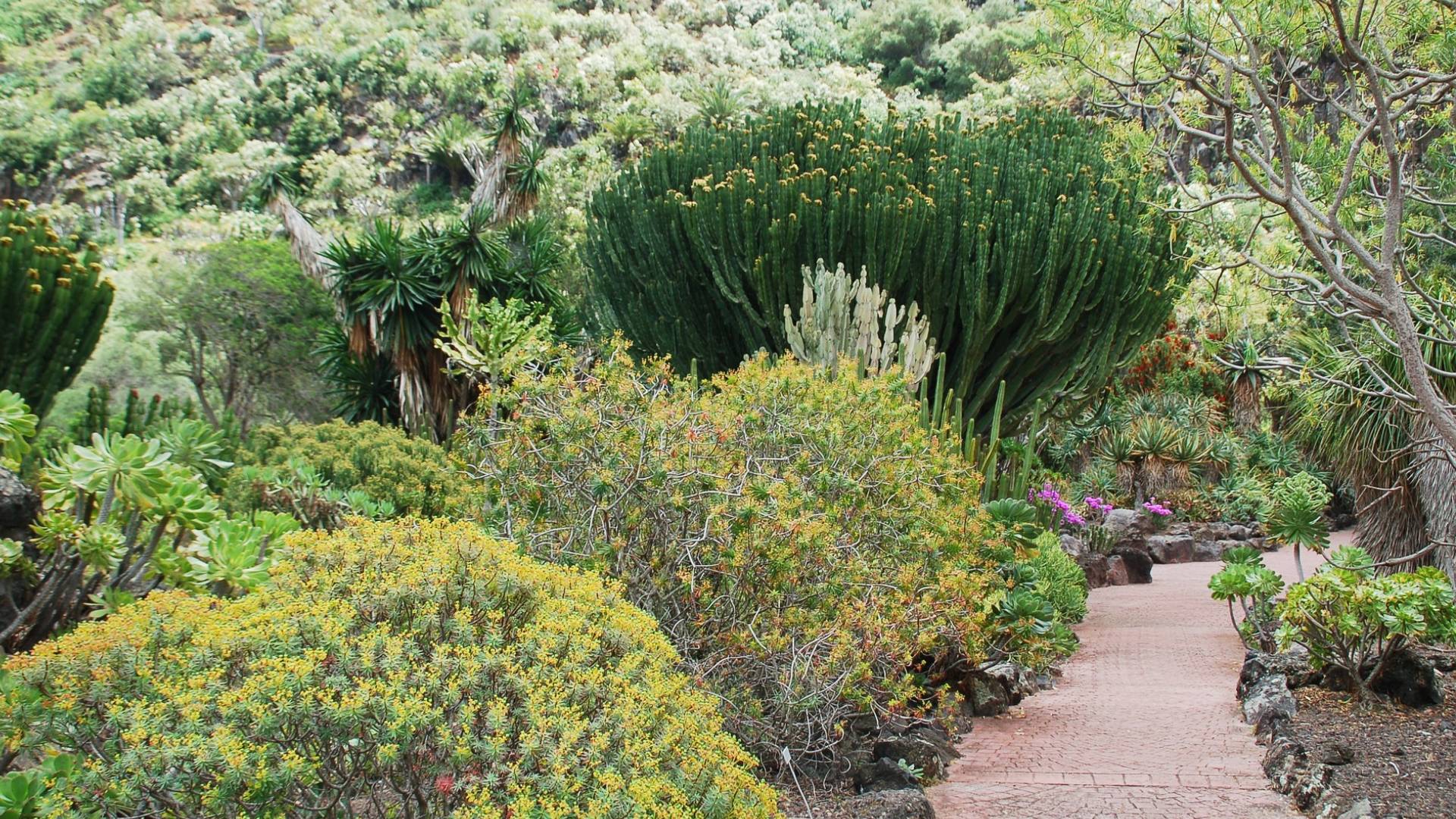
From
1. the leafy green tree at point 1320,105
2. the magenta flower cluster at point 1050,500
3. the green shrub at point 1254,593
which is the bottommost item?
the magenta flower cluster at point 1050,500

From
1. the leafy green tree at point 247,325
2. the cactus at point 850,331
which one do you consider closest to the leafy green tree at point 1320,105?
the cactus at point 850,331

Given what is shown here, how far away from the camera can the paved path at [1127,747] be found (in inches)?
184

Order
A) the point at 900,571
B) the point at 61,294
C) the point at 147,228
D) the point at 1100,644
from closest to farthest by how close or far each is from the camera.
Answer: the point at 900,571
the point at 61,294
the point at 1100,644
the point at 147,228

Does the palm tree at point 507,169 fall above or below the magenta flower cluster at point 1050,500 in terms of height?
above

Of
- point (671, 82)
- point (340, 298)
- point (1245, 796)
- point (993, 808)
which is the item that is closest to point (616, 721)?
point (993, 808)

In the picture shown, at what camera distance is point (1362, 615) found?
5605mm

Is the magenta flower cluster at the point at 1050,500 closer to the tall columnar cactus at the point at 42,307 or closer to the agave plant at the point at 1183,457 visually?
the agave plant at the point at 1183,457

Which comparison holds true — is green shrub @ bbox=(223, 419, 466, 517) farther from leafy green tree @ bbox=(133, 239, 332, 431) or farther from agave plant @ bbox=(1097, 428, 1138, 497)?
agave plant @ bbox=(1097, 428, 1138, 497)

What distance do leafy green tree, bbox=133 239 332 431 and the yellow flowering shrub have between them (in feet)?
67.2

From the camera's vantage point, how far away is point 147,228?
3950 cm

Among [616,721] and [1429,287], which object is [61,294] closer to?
[616,721]

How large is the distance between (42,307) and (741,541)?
550cm

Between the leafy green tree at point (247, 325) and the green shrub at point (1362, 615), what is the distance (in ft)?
64.1

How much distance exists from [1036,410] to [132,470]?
1058 centimetres
